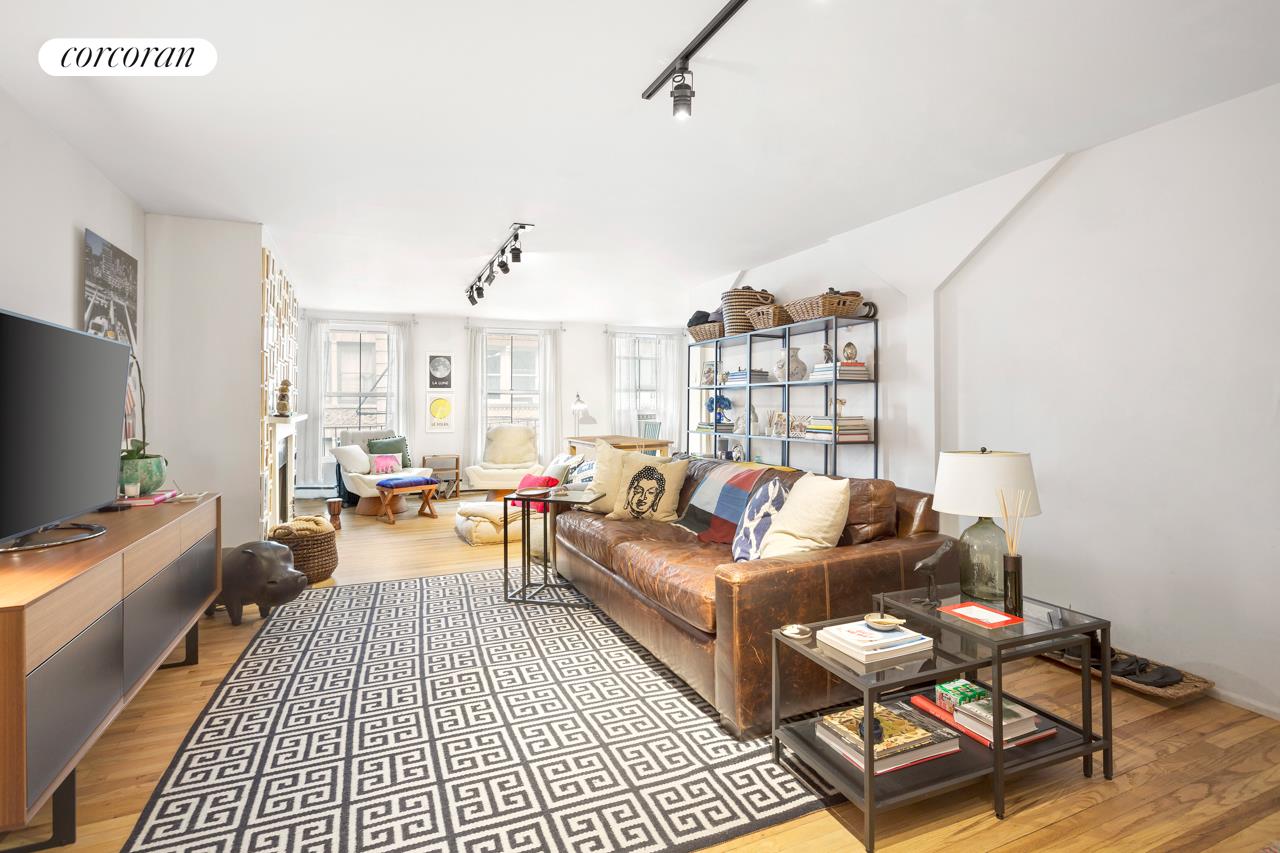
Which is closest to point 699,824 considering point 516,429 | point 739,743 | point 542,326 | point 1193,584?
point 739,743

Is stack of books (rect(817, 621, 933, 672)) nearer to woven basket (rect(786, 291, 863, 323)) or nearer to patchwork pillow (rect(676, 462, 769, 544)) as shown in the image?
patchwork pillow (rect(676, 462, 769, 544))

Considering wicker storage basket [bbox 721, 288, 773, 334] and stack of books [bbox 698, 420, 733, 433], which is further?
stack of books [bbox 698, 420, 733, 433]

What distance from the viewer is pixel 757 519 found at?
295 centimetres

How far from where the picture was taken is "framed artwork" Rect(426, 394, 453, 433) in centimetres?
873

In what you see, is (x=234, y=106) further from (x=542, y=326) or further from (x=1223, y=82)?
(x=542, y=326)

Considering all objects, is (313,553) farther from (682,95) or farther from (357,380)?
(357,380)

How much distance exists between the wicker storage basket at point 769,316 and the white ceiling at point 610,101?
0.61 m

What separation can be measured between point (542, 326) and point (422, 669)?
22.9ft

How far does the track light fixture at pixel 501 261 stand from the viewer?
4.39 m

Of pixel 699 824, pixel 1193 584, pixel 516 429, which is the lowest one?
pixel 699 824

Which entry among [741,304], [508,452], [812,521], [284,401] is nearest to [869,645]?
[812,521]

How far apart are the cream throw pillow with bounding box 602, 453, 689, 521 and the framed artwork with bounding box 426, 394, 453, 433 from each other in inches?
216

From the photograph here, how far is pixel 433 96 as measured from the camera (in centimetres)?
246

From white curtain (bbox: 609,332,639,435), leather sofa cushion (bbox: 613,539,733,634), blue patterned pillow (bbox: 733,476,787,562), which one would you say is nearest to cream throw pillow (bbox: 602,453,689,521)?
leather sofa cushion (bbox: 613,539,733,634)
